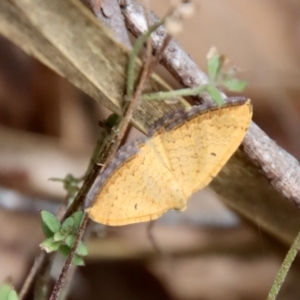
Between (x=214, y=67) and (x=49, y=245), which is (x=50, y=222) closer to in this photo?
(x=49, y=245)

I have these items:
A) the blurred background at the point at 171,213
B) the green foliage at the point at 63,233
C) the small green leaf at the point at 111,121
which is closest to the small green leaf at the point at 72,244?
the green foliage at the point at 63,233

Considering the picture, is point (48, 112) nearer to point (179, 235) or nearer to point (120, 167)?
point (179, 235)

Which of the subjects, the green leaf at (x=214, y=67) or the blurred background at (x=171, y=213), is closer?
the green leaf at (x=214, y=67)

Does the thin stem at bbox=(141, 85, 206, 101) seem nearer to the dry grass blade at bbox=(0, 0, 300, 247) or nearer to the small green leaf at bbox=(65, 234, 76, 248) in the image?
the dry grass blade at bbox=(0, 0, 300, 247)

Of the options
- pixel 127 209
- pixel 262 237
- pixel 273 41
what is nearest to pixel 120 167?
pixel 127 209

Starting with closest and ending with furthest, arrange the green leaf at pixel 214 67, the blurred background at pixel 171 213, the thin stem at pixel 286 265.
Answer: the green leaf at pixel 214 67, the thin stem at pixel 286 265, the blurred background at pixel 171 213

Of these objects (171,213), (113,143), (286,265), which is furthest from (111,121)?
(171,213)

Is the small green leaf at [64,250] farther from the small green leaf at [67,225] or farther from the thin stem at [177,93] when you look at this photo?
the thin stem at [177,93]
